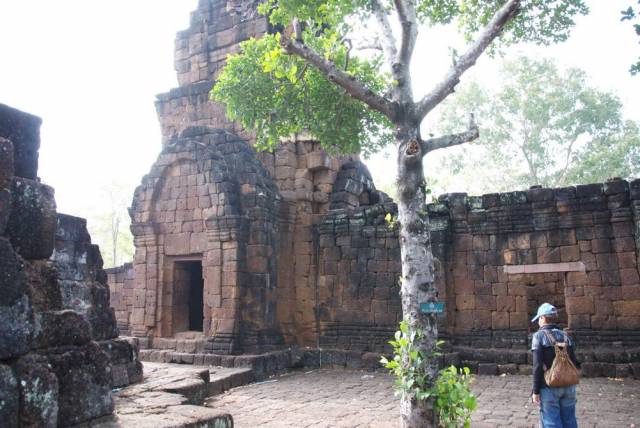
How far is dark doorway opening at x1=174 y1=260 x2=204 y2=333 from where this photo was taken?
455 inches

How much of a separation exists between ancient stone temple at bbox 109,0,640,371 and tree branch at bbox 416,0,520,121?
357cm

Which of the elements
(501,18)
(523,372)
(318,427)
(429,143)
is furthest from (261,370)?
(501,18)

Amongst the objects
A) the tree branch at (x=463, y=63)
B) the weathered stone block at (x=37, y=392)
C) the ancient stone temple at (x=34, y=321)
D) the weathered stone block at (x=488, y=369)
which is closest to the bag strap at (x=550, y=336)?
the tree branch at (x=463, y=63)

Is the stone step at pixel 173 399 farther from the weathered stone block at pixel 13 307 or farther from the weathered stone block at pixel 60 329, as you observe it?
the weathered stone block at pixel 13 307

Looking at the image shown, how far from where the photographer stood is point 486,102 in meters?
28.3

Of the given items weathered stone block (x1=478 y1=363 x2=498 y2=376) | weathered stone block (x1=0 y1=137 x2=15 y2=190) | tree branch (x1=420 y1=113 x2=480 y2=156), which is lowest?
weathered stone block (x1=478 y1=363 x2=498 y2=376)

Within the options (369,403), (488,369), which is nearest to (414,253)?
(369,403)

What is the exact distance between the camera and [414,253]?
5738 mm

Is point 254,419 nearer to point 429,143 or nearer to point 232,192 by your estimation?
point 429,143

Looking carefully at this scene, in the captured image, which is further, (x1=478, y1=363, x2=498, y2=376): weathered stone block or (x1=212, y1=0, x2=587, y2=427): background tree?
(x1=478, y1=363, x2=498, y2=376): weathered stone block

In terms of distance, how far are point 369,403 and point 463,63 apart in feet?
15.7

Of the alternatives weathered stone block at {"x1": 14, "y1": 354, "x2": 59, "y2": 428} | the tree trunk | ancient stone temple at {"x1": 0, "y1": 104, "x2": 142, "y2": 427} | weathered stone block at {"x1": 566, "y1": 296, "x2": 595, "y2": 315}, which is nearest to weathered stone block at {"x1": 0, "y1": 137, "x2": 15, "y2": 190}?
ancient stone temple at {"x1": 0, "y1": 104, "x2": 142, "y2": 427}

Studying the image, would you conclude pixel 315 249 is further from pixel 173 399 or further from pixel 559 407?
pixel 559 407

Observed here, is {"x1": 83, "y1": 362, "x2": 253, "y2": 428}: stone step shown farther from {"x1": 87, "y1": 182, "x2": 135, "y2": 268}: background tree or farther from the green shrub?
{"x1": 87, "y1": 182, "x2": 135, "y2": 268}: background tree
